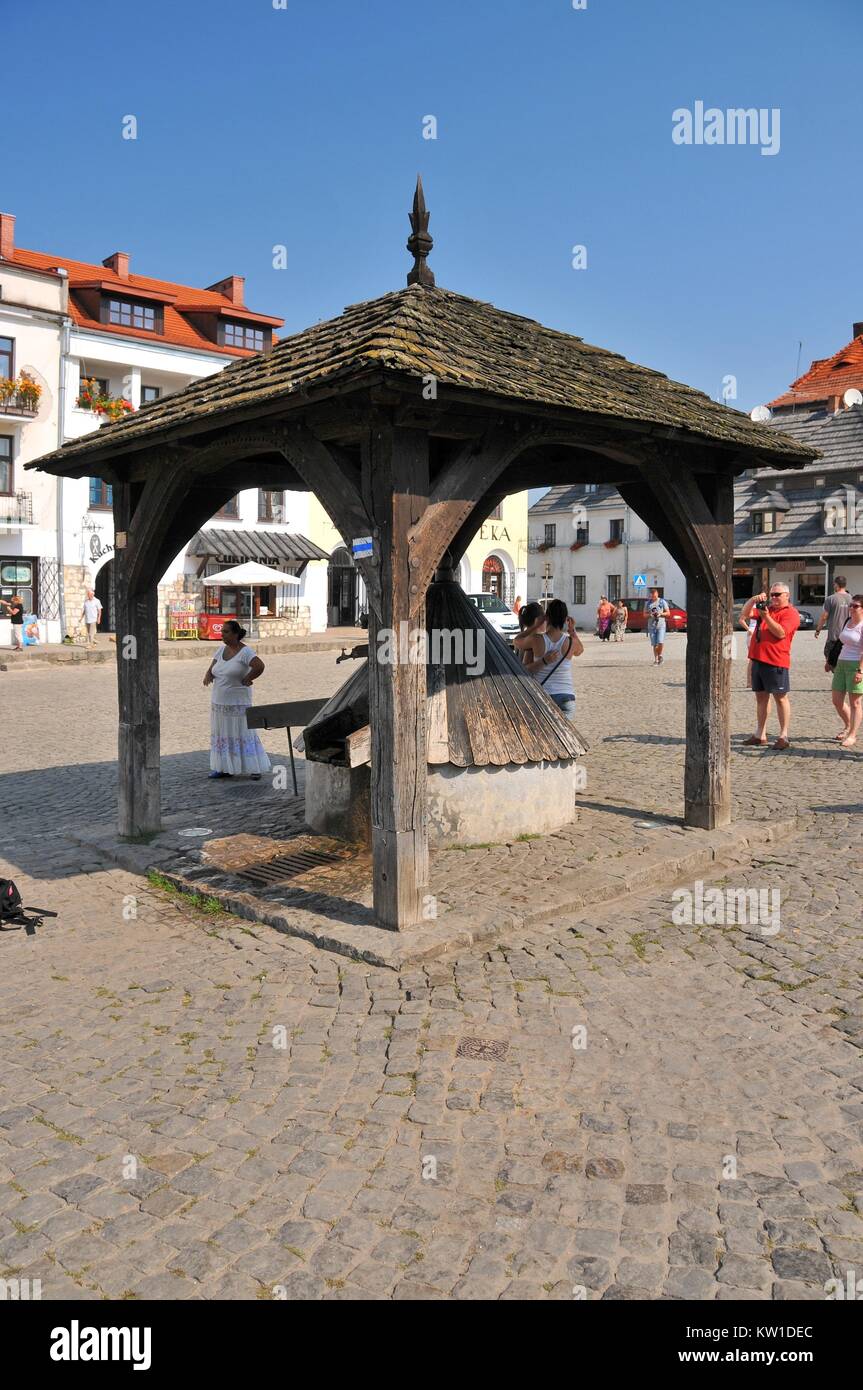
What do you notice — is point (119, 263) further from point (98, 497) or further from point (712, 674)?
point (712, 674)

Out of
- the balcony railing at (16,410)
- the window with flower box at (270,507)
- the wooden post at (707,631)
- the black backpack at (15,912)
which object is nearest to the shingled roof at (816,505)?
the window with flower box at (270,507)

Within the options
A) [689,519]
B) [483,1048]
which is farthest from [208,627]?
[483,1048]

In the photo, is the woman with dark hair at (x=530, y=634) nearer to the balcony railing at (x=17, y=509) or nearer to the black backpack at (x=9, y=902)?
the black backpack at (x=9, y=902)

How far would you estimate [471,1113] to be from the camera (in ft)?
12.6

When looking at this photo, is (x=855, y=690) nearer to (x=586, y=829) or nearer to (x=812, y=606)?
(x=586, y=829)

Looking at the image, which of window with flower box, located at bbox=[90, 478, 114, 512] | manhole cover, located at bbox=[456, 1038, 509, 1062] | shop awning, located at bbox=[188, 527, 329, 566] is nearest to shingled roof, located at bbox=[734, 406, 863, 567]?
shop awning, located at bbox=[188, 527, 329, 566]

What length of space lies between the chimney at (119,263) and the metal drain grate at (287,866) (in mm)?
37325

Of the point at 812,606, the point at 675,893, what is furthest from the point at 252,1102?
the point at 812,606

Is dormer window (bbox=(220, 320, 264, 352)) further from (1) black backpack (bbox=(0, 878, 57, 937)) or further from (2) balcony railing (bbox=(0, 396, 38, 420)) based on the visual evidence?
(1) black backpack (bbox=(0, 878, 57, 937))

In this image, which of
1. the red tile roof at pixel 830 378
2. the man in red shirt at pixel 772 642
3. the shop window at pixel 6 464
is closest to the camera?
the man in red shirt at pixel 772 642

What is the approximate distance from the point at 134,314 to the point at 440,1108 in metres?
35.6

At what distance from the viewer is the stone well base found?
7328 millimetres

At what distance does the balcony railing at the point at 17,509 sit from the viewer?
3055cm

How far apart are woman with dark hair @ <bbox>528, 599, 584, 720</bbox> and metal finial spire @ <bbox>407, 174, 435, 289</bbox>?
3350 mm
